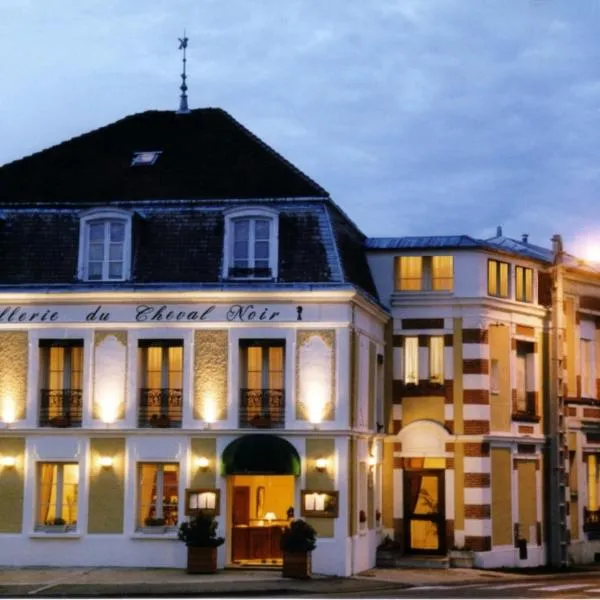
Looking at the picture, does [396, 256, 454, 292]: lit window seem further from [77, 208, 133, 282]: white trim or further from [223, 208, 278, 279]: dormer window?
[77, 208, 133, 282]: white trim

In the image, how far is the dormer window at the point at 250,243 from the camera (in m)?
33.2

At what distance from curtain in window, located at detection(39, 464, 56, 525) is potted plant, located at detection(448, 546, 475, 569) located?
10678mm

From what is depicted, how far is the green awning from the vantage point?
3191 centimetres

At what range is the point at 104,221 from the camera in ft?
111

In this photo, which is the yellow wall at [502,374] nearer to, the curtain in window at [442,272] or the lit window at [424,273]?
Answer: the curtain in window at [442,272]

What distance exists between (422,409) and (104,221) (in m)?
10.3

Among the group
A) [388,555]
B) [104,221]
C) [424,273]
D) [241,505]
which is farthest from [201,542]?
[424,273]

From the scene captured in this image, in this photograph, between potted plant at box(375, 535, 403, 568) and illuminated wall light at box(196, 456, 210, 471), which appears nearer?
illuminated wall light at box(196, 456, 210, 471)

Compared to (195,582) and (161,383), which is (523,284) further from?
(195,582)

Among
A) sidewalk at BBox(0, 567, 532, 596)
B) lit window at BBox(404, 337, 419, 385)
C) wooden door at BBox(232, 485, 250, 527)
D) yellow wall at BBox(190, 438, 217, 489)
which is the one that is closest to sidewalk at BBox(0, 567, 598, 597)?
sidewalk at BBox(0, 567, 532, 596)

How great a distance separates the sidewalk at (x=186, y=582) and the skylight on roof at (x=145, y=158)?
11.0 m

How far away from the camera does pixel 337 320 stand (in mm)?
32625

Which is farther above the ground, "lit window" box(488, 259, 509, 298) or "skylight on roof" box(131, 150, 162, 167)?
"skylight on roof" box(131, 150, 162, 167)

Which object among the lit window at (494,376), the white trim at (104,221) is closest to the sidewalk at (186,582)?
the lit window at (494,376)
